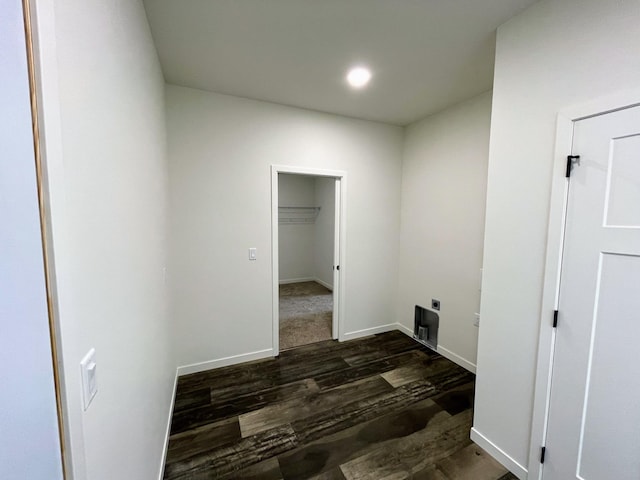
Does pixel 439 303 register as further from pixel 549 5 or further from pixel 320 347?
pixel 549 5

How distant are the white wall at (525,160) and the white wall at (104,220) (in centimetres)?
198

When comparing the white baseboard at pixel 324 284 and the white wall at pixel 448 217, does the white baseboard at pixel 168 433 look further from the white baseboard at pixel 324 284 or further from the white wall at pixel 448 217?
the white baseboard at pixel 324 284

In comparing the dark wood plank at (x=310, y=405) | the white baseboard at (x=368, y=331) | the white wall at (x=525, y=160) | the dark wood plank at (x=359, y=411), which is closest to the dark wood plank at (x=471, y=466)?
the white wall at (x=525, y=160)

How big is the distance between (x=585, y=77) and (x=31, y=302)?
7.14ft

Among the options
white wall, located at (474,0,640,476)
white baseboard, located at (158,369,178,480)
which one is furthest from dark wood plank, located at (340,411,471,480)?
white baseboard, located at (158,369,178,480)

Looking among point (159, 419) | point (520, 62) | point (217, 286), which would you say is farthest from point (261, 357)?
point (520, 62)

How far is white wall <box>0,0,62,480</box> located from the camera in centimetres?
42

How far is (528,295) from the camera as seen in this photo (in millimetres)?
1527

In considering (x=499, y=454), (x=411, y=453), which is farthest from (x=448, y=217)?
(x=411, y=453)

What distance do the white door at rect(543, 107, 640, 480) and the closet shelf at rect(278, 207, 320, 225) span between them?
16.6 ft

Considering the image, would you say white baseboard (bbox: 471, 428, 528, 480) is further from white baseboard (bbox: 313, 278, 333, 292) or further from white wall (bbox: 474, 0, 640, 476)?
white baseboard (bbox: 313, 278, 333, 292)

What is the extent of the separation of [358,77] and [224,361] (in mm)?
2958

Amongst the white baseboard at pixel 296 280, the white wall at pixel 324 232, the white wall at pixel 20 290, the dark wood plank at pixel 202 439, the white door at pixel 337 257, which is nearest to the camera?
the white wall at pixel 20 290

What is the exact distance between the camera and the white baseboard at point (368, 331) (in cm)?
330
